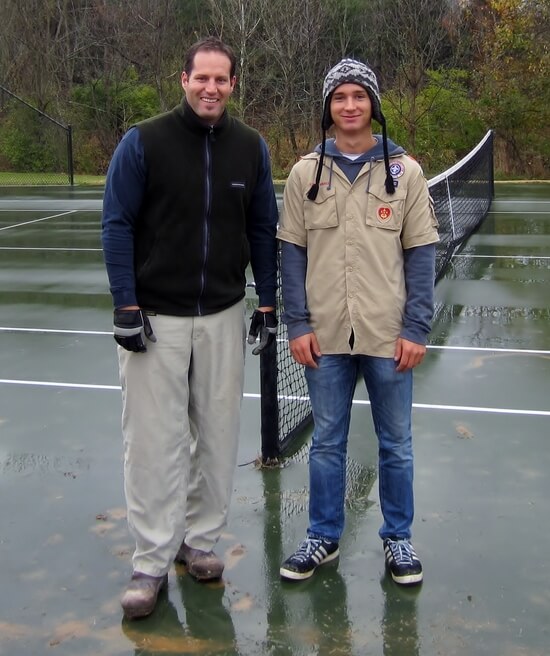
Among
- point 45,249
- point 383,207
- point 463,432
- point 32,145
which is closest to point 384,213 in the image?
point 383,207

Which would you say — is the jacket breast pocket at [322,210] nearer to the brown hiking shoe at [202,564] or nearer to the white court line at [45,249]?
the brown hiking shoe at [202,564]

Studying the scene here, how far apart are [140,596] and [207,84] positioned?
1.86m

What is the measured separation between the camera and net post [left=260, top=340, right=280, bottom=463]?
4.68 meters

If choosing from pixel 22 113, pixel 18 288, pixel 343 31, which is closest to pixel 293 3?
pixel 343 31

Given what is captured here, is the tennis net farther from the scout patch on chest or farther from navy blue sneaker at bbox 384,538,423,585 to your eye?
the scout patch on chest

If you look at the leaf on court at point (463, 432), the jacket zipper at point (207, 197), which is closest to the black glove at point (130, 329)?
the jacket zipper at point (207, 197)

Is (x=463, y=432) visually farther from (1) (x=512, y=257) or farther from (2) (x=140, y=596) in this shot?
(1) (x=512, y=257)

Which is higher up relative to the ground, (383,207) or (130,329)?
(383,207)

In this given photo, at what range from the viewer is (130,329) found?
3.19m

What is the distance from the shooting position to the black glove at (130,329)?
3.19 meters

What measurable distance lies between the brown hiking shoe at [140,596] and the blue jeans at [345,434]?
0.69 metres

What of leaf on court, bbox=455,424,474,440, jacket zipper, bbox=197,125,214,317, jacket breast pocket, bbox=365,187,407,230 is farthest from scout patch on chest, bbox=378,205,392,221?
leaf on court, bbox=455,424,474,440

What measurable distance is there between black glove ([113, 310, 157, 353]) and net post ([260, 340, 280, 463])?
1.46 m

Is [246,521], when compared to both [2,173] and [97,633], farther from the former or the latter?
[2,173]
